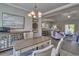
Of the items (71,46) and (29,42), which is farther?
(29,42)

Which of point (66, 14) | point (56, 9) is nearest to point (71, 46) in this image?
point (66, 14)

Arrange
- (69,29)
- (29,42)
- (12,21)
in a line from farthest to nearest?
(29,42) < (69,29) < (12,21)

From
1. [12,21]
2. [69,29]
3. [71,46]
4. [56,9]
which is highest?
[56,9]

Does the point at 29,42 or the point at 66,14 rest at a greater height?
the point at 66,14

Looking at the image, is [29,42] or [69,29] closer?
[69,29]

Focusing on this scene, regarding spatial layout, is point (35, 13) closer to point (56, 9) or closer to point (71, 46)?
point (56, 9)

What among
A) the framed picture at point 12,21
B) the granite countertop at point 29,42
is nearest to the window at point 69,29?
the granite countertop at point 29,42

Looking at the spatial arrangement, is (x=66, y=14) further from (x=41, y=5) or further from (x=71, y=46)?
(x=71, y=46)

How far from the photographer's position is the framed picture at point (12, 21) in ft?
5.12

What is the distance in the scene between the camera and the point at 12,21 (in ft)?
5.27

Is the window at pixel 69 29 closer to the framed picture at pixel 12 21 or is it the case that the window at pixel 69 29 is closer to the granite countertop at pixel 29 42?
the granite countertop at pixel 29 42

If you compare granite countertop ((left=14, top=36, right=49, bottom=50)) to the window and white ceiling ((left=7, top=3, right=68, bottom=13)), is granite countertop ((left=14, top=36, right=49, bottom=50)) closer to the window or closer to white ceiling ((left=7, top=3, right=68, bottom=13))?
the window

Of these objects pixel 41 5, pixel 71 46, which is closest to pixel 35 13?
pixel 41 5

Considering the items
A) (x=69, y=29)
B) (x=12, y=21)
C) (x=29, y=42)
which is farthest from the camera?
(x=29, y=42)
